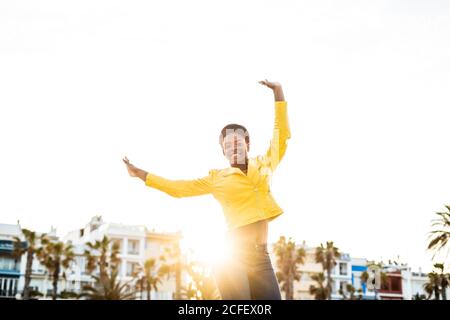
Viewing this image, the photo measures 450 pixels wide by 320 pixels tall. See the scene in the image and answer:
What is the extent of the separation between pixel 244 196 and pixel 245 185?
8 cm

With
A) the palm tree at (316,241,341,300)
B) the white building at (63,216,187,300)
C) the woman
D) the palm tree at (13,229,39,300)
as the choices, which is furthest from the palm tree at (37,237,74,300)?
the woman

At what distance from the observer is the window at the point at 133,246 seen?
99.4 metres

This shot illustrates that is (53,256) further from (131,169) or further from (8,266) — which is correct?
(131,169)

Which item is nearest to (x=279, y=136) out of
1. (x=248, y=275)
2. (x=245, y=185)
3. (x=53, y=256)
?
(x=245, y=185)

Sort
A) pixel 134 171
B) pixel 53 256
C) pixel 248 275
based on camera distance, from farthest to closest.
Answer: pixel 53 256 → pixel 134 171 → pixel 248 275

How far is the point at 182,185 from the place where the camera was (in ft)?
15.0

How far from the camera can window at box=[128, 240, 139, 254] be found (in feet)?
326

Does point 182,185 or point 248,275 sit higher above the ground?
point 182,185

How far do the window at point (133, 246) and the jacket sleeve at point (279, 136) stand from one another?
3808 inches

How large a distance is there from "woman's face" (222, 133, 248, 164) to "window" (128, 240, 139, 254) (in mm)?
96710

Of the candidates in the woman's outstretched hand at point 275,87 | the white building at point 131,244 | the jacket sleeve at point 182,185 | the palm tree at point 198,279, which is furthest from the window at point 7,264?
the woman's outstretched hand at point 275,87

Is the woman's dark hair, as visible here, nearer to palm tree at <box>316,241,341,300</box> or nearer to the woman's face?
the woman's face
